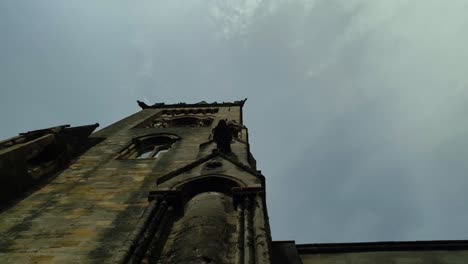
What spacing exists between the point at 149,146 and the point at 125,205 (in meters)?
8.12

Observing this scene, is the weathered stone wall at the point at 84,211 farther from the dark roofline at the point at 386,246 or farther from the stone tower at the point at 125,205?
the dark roofline at the point at 386,246

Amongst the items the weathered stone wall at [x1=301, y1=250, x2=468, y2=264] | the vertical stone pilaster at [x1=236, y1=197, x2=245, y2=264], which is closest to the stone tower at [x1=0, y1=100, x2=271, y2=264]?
the vertical stone pilaster at [x1=236, y1=197, x2=245, y2=264]

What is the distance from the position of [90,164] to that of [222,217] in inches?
268

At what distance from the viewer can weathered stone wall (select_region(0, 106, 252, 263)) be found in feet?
23.1

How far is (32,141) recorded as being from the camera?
1138cm

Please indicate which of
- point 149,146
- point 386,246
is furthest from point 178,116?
point 386,246

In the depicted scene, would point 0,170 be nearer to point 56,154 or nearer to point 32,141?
point 32,141

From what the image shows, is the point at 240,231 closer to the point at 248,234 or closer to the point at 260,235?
the point at 248,234

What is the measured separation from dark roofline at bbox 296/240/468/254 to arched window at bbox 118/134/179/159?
732 centimetres

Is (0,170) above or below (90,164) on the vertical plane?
below

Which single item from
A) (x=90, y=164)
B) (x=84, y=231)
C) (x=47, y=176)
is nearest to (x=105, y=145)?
(x=90, y=164)

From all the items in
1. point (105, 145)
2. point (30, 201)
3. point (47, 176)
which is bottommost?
point (30, 201)

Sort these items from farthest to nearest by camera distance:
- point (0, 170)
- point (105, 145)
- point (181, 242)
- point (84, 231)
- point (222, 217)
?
point (105, 145)
point (0, 170)
point (84, 231)
point (222, 217)
point (181, 242)

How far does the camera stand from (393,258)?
8445 mm
